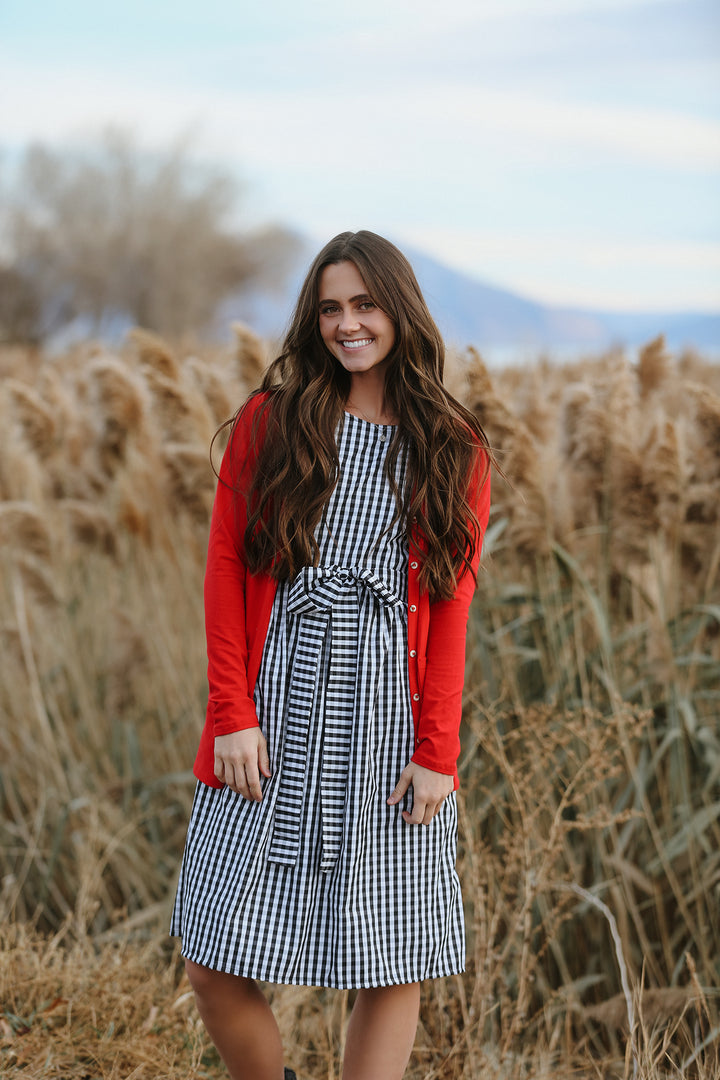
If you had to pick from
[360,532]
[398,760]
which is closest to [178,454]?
[360,532]

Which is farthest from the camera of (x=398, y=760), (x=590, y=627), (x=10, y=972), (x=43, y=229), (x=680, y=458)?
(x=43, y=229)

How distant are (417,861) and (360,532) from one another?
0.56 meters

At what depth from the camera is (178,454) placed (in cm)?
278

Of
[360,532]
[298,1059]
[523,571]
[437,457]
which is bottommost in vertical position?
[298,1059]

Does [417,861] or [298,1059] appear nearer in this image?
[417,861]

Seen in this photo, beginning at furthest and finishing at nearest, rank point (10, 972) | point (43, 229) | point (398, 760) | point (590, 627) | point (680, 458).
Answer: point (43, 229)
point (590, 627)
point (680, 458)
point (10, 972)
point (398, 760)

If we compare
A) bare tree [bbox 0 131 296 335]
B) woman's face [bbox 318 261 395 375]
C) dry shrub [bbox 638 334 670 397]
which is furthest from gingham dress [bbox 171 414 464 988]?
bare tree [bbox 0 131 296 335]

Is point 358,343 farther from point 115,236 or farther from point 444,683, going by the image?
point 115,236

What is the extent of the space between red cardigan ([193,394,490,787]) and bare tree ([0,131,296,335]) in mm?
25133

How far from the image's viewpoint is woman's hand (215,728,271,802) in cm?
162

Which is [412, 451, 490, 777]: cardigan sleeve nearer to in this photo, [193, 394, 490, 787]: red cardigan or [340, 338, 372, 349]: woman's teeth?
[193, 394, 490, 787]: red cardigan

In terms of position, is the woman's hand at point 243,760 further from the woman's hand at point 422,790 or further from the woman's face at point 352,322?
the woman's face at point 352,322

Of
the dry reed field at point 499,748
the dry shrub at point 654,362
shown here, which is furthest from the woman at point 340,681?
the dry shrub at point 654,362

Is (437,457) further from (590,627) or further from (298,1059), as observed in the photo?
(298,1059)
